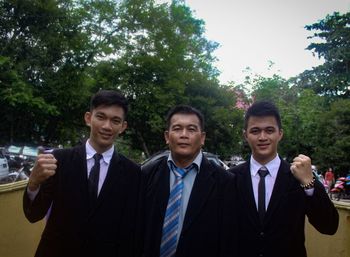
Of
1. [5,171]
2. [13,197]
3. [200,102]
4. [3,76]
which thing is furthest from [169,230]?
[200,102]

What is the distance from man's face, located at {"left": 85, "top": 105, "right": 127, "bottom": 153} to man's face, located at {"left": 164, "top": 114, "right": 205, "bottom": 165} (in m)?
0.38

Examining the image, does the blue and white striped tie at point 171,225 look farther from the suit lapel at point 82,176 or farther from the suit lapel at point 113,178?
the suit lapel at point 82,176

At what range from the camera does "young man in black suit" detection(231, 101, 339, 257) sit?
102 inches

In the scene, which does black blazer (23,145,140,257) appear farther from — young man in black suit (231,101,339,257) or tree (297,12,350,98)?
tree (297,12,350,98)

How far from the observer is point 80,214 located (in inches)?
100

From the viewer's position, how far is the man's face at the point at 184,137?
9.34ft

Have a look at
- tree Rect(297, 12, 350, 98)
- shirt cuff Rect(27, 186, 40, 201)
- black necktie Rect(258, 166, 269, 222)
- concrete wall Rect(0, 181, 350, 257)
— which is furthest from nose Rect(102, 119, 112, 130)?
tree Rect(297, 12, 350, 98)

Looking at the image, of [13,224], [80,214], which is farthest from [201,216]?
[13,224]

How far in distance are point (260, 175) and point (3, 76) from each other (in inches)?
527

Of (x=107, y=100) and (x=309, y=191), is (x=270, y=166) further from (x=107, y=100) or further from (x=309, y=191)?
(x=107, y=100)

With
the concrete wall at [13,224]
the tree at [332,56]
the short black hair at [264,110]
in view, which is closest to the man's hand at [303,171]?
the short black hair at [264,110]

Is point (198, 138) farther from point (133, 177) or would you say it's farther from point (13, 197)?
point (13, 197)

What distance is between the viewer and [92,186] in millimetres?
2604

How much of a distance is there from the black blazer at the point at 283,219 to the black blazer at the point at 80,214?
755mm
